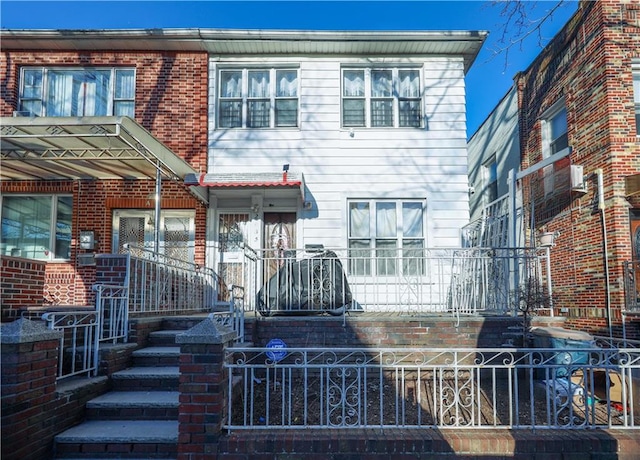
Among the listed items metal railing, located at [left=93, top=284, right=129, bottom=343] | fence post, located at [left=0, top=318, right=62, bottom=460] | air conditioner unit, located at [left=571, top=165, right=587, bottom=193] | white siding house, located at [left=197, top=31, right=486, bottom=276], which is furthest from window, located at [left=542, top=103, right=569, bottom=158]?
fence post, located at [left=0, top=318, right=62, bottom=460]

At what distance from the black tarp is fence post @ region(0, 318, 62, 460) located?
2.93 m

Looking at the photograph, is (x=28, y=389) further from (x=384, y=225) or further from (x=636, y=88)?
(x=636, y=88)

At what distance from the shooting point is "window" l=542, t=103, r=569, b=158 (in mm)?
10750

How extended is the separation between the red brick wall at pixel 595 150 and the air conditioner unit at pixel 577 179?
158 millimetres

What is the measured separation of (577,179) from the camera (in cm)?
930

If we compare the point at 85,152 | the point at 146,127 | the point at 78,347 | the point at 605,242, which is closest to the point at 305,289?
the point at 78,347

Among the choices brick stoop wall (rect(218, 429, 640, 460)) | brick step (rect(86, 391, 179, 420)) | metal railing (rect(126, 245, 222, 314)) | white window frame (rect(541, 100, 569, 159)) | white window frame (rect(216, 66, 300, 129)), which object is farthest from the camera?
white window frame (rect(541, 100, 569, 159))

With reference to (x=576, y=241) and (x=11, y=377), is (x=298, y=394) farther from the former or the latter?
(x=576, y=241)

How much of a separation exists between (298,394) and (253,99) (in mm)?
6770

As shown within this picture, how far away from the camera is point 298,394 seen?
5086 millimetres

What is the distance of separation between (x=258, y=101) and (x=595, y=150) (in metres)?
7.20

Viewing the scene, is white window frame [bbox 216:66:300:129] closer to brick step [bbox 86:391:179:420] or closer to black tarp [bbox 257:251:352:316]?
black tarp [bbox 257:251:352:316]

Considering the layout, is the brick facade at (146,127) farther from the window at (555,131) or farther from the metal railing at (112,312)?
the window at (555,131)

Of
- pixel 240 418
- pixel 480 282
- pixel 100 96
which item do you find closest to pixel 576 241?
pixel 480 282
